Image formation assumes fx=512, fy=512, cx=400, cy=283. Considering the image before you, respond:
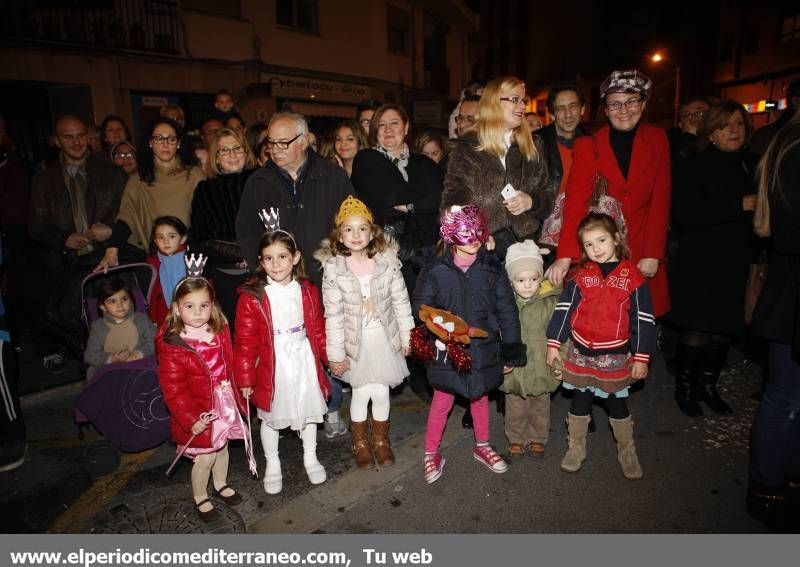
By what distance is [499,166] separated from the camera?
385 cm

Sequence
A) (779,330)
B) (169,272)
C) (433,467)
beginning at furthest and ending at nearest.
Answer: (169,272) < (433,467) < (779,330)

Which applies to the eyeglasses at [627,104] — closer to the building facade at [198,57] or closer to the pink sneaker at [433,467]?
the pink sneaker at [433,467]

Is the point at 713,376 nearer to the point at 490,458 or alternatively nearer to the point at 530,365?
the point at 530,365

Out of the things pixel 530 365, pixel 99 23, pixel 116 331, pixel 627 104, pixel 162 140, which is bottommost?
pixel 530 365

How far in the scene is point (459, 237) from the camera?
3.43 metres

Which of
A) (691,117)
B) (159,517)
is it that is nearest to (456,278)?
(159,517)

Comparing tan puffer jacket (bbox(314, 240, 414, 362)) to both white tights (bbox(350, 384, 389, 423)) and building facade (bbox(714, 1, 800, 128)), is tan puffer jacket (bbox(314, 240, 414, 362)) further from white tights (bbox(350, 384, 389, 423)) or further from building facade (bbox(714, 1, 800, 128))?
building facade (bbox(714, 1, 800, 128))

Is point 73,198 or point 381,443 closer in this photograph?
point 381,443

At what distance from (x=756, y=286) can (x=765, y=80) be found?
25.5 m

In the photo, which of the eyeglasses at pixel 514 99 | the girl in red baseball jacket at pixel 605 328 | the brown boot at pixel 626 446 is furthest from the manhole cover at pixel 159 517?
the eyeglasses at pixel 514 99

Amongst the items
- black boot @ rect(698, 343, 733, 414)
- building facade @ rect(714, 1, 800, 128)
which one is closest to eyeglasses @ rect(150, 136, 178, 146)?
black boot @ rect(698, 343, 733, 414)

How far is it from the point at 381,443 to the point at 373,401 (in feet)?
1.11
